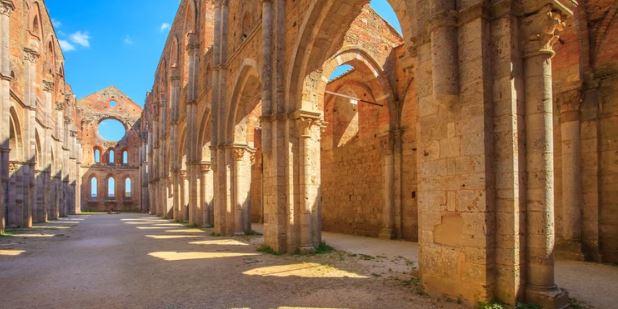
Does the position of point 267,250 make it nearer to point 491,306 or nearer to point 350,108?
point 491,306

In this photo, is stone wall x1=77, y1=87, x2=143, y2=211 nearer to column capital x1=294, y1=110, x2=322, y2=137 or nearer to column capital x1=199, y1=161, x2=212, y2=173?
column capital x1=199, y1=161, x2=212, y2=173

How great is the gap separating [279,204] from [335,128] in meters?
7.66

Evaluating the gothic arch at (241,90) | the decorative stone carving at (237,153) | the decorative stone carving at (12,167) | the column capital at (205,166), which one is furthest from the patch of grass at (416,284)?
the decorative stone carving at (12,167)

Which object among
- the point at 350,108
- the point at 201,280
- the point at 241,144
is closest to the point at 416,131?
the point at 201,280

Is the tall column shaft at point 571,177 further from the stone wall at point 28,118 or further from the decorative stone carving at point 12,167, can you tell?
the decorative stone carving at point 12,167

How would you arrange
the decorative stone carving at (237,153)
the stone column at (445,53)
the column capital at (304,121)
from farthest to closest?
the decorative stone carving at (237,153)
the column capital at (304,121)
the stone column at (445,53)

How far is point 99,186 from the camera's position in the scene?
44.8 metres

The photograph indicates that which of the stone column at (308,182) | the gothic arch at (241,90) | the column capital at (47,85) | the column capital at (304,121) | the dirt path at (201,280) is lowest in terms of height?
the dirt path at (201,280)

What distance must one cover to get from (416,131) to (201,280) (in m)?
6.06

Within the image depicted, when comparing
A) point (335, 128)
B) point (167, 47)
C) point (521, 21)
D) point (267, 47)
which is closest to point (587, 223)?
point (521, 21)

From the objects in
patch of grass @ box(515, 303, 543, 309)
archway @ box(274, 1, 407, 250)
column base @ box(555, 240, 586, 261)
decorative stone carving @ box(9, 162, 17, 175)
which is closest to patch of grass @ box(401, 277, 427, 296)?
patch of grass @ box(515, 303, 543, 309)

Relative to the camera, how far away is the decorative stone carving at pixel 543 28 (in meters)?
4.48

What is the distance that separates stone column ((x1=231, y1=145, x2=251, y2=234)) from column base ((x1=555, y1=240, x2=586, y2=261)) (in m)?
9.70

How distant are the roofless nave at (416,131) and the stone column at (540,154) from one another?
0.02 metres
